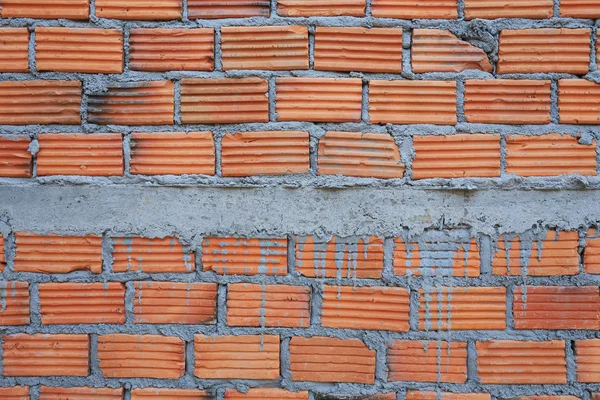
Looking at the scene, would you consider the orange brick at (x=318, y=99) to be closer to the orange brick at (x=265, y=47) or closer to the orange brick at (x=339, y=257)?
the orange brick at (x=265, y=47)

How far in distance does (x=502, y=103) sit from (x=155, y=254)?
1.14 meters

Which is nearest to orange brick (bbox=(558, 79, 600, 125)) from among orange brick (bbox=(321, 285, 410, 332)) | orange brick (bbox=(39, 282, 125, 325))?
orange brick (bbox=(321, 285, 410, 332))

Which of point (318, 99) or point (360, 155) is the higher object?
point (318, 99)

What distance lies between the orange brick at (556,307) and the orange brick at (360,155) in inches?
20.9

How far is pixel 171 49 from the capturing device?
4.67 ft

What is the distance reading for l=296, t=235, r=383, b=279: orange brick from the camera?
1.43m

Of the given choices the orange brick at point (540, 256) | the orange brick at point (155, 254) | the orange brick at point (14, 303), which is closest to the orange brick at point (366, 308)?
the orange brick at point (540, 256)

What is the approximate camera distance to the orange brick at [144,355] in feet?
4.73

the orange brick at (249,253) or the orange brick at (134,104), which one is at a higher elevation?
the orange brick at (134,104)

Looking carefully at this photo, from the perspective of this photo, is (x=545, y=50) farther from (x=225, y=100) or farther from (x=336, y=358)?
(x=336, y=358)

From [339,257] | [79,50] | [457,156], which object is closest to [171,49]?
[79,50]

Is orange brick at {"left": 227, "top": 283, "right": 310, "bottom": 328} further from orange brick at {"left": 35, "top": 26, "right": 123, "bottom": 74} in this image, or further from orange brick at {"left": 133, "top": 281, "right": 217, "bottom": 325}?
orange brick at {"left": 35, "top": 26, "right": 123, "bottom": 74}

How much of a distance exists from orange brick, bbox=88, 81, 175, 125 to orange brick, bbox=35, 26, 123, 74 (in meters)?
0.07

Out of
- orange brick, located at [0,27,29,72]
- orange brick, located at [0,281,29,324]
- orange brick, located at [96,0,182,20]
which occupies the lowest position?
orange brick, located at [0,281,29,324]
